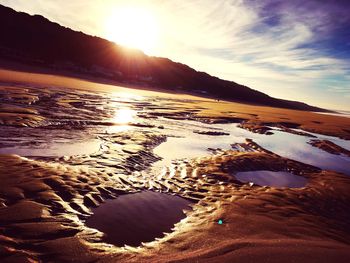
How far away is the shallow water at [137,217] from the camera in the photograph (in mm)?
5637

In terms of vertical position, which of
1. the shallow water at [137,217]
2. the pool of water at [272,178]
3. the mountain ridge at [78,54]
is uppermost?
the mountain ridge at [78,54]

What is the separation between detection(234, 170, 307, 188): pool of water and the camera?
10.4 metres

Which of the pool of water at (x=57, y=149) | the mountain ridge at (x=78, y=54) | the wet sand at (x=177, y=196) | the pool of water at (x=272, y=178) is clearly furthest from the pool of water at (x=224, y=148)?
the mountain ridge at (x=78, y=54)

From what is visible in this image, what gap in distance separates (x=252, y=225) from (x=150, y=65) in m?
114

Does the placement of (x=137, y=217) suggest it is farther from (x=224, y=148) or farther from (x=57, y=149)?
(x=224, y=148)

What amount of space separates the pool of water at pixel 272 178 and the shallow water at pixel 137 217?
3.67 meters

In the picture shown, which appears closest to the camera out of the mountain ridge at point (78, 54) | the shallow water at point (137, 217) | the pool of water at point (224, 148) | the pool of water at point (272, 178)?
the shallow water at point (137, 217)

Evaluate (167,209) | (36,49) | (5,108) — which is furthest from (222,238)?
(36,49)

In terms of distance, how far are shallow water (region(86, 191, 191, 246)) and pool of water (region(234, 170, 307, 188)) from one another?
3.67 metres

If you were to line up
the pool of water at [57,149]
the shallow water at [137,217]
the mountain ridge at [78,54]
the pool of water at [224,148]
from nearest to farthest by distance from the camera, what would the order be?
the shallow water at [137,217] → the pool of water at [57,149] → the pool of water at [224,148] → the mountain ridge at [78,54]

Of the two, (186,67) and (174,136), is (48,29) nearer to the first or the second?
(186,67)

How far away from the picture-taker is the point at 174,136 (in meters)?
17.4

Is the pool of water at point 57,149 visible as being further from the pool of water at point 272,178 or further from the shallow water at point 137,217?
the pool of water at point 272,178

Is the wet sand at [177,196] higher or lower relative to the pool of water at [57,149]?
higher
